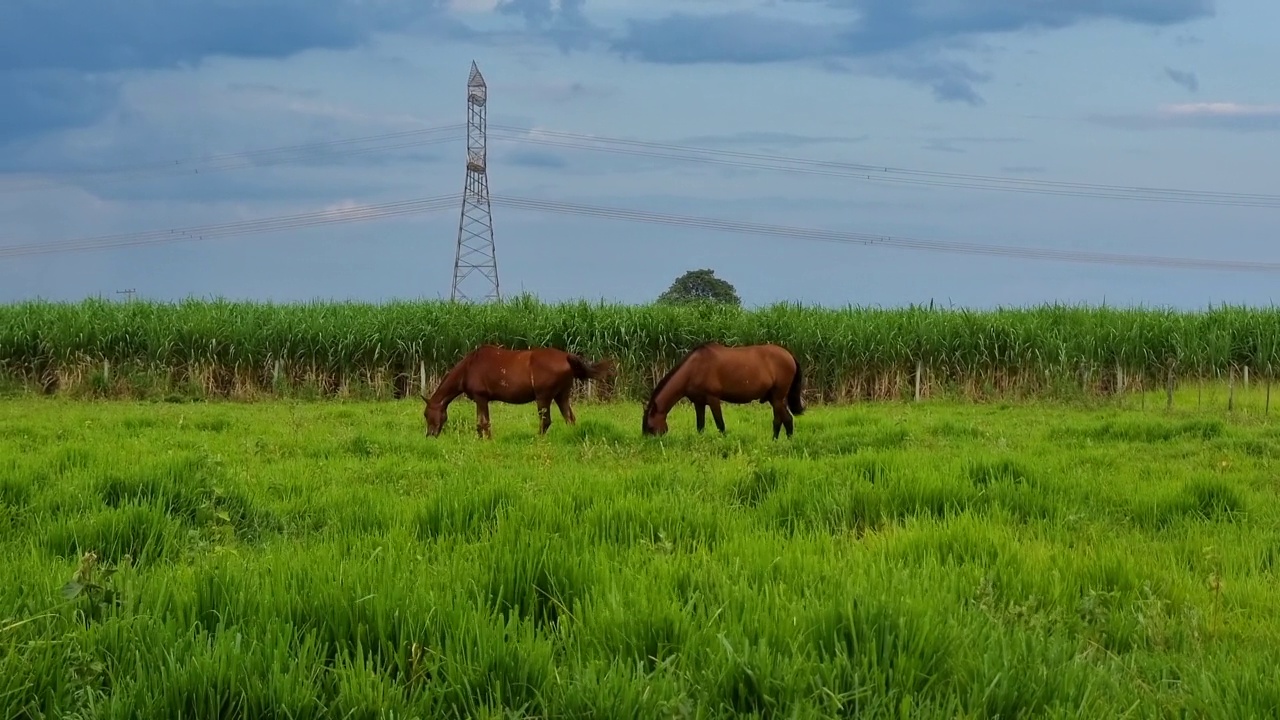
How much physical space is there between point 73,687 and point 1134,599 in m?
3.92

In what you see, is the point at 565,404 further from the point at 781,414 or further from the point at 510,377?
the point at 781,414

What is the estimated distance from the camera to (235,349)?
67.2ft

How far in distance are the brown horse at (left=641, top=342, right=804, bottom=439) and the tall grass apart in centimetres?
831

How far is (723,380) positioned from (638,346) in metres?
9.24

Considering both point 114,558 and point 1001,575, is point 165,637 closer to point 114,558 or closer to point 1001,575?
point 114,558

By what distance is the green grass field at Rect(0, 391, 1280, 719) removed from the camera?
279 cm

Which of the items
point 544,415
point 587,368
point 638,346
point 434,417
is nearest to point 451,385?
point 434,417

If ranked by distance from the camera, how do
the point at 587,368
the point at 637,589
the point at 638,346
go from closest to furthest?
the point at 637,589
the point at 587,368
the point at 638,346

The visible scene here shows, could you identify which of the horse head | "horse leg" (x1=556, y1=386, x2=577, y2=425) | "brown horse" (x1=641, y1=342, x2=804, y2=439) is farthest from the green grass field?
"horse leg" (x1=556, y1=386, x2=577, y2=425)

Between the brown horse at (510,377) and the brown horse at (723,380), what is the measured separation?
1384 mm

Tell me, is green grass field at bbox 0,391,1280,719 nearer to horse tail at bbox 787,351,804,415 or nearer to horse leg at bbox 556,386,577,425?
horse tail at bbox 787,351,804,415

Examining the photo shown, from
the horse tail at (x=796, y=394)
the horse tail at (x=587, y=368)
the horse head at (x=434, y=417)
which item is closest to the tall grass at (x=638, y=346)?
the horse tail at (x=587, y=368)

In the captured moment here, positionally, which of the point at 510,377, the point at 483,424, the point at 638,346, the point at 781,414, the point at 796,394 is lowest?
the point at 483,424

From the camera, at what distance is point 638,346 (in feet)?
66.0
